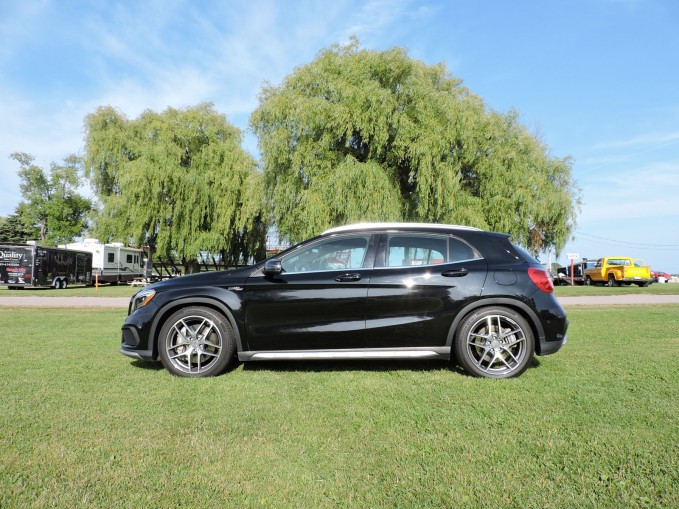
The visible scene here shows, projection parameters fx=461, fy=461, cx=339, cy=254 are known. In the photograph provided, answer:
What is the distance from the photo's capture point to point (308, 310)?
15.6ft

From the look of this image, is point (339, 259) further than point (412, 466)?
Yes

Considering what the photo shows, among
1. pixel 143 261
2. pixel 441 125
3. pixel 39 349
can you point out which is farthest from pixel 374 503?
pixel 143 261

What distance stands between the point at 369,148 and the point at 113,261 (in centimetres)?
2006

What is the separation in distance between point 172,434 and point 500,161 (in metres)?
21.6

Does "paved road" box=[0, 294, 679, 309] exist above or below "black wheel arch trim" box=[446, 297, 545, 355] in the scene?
below

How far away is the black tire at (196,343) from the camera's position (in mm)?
4816

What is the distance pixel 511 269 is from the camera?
4.88 m

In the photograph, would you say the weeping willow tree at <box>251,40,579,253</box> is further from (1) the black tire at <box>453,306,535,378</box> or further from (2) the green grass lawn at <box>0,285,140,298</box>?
(1) the black tire at <box>453,306,535,378</box>

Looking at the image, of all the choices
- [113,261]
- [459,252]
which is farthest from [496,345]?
[113,261]

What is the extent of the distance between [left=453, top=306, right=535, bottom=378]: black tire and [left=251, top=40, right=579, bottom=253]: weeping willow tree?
13.2 meters

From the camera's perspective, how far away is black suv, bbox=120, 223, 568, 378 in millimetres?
4738

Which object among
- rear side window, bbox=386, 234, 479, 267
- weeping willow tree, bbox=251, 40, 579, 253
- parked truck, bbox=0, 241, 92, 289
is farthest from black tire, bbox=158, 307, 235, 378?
parked truck, bbox=0, 241, 92, 289

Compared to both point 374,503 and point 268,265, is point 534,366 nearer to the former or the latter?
point 268,265

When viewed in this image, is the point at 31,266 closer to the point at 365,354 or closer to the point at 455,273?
the point at 365,354
